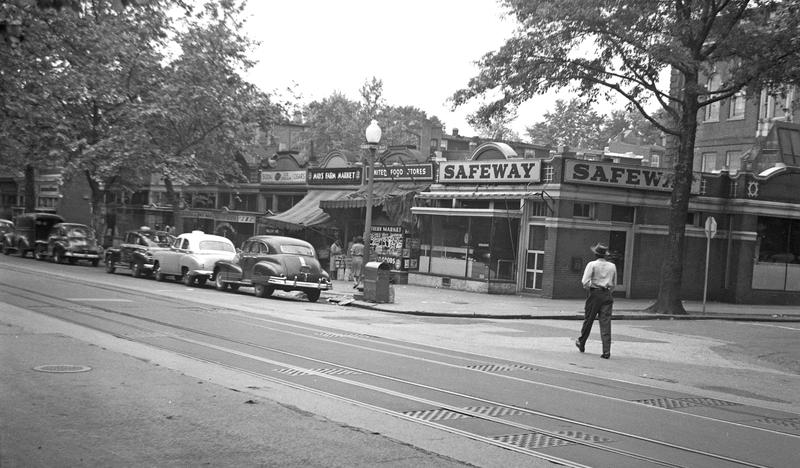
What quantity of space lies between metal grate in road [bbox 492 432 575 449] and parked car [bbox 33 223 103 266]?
3342cm

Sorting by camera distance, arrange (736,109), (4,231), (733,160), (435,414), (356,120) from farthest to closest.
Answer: (356,120) < (4,231) < (733,160) < (736,109) < (435,414)

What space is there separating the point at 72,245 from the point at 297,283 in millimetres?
17954

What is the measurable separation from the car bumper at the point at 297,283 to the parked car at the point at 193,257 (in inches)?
166

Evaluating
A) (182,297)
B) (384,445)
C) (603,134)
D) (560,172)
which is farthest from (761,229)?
(603,134)

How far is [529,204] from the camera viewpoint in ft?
96.3

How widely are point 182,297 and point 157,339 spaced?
9.30 metres

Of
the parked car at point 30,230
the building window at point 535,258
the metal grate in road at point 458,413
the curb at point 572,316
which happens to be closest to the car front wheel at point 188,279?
the curb at point 572,316

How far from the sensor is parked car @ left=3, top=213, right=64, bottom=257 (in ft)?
132

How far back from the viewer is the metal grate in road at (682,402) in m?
9.76

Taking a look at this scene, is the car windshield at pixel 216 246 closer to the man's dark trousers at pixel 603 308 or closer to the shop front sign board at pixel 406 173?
the shop front sign board at pixel 406 173

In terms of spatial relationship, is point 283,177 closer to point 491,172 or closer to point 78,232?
point 78,232

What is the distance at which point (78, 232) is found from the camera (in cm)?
3766

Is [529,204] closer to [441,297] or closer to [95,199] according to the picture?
[441,297]

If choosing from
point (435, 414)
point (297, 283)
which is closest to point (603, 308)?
point (435, 414)
